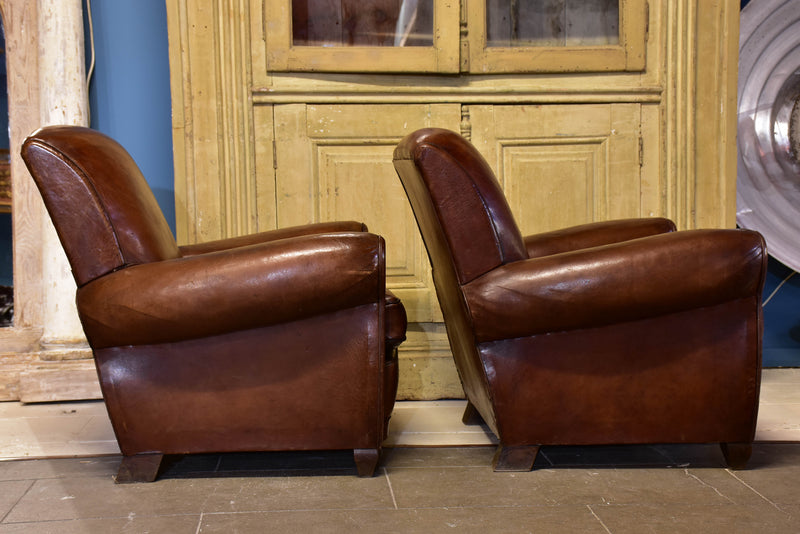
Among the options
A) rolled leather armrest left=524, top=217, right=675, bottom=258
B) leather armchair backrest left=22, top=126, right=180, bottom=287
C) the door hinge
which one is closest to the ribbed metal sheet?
the door hinge

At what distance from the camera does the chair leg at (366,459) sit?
1.76 metres

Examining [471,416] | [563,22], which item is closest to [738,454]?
[471,416]

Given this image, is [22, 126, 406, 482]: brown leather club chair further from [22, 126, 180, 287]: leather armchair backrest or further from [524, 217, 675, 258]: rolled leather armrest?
[524, 217, 675, 258]: rolled leather armrest

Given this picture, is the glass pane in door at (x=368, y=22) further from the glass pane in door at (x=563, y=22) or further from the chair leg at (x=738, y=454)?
the chair leg at (x=738, y=454)

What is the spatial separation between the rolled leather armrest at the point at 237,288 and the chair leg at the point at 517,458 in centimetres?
51

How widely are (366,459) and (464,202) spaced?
64 centimetres

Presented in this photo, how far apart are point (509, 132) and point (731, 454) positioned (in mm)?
1357

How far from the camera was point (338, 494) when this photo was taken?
1.65 meters

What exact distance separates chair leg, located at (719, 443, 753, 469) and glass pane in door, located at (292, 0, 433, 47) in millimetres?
1653

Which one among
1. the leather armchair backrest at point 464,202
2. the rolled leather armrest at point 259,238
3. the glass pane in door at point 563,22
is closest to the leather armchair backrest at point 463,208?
the leather armchair backrest at point 464,202

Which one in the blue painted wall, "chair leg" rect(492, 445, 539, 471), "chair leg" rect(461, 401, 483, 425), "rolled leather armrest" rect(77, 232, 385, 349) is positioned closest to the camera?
"rolled leather armrest" rect(77, 232, 385, 349)

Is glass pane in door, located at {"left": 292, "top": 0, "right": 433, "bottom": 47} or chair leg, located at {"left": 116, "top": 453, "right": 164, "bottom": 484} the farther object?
glass pane in door, located at {"left": 292, "top": 0, "right": 433, "bottom": 47}

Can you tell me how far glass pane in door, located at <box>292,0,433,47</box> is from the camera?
265 centimetres

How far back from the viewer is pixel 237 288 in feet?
5.45
